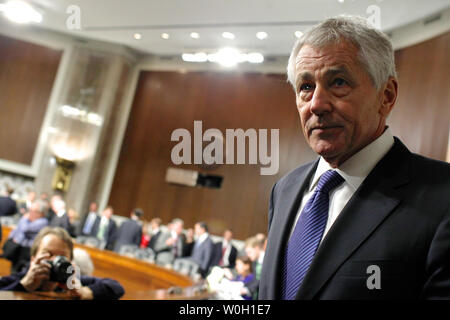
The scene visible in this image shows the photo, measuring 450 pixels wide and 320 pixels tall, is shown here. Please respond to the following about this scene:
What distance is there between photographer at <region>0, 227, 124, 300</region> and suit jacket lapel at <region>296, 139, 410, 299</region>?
51.1 inches

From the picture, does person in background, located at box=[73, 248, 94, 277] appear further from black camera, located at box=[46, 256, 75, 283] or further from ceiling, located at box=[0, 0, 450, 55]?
ceiling, located at box=[0, 0, 450, 55]

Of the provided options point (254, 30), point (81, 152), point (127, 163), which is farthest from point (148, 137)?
point (254, 30)

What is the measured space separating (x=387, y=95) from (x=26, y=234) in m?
4.25

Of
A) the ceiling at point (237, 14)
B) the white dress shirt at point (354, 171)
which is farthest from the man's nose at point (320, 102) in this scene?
the ceiling at point (237, 14)

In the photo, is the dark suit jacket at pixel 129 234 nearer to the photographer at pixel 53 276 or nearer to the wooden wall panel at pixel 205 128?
the wooden wall panel at pixel 205 128

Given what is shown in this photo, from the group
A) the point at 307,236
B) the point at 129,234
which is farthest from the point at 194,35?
the point at 129,234

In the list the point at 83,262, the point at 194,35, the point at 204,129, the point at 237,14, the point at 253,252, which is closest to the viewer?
the point at 83,262

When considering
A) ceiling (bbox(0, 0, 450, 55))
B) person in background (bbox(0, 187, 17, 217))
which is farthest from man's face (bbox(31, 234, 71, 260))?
person in background (bbox(0, 187, 17, 217))

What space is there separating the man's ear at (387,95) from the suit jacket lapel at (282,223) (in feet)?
0.63

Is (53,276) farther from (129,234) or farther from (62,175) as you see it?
(62,175)

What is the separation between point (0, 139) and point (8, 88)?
1241mm

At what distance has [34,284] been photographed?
1.74 meters

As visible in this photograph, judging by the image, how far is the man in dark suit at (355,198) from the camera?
24.5 inches

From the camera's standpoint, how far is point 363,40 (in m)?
0.75
